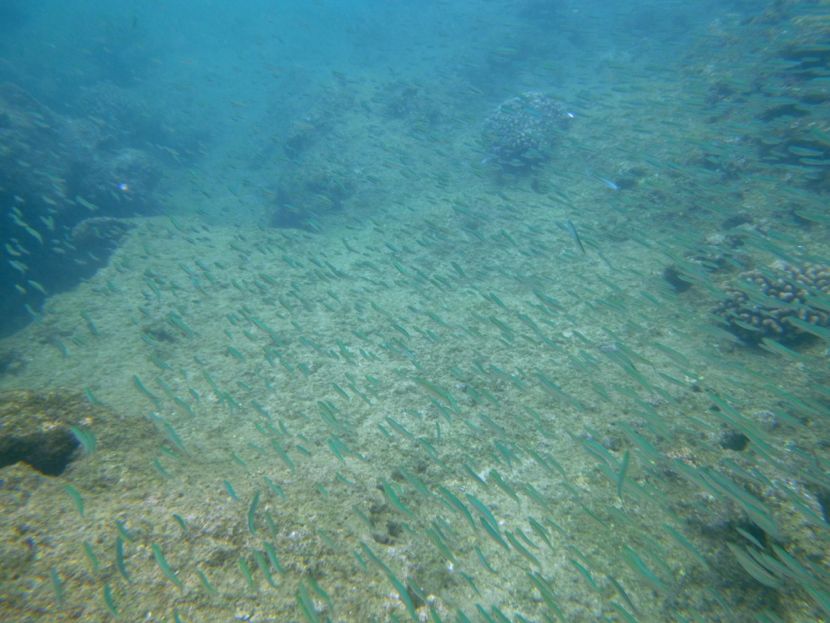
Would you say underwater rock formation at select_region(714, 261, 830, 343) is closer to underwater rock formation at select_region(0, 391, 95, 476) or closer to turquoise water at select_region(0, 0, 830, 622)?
turquoise water at select_region(0, 0, 830, 622)

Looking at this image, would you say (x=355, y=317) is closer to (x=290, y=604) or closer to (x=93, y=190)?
(x=290, y=604)

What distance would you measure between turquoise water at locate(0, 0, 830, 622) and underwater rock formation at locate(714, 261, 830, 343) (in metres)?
0.06

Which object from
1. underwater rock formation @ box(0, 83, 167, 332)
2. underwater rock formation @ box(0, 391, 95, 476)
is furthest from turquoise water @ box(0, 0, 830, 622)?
underwater rock formation @ box(0, 83, 167, 332)

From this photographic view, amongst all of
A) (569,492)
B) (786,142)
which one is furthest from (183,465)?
(786,142)

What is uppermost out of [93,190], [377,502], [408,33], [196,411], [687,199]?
[408,33]

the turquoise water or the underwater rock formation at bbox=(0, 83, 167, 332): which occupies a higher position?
the turquoise water

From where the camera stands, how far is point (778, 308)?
6.64 metres

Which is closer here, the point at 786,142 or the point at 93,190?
the point at 786,142

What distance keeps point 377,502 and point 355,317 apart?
513cm

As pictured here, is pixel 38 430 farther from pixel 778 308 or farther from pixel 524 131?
pixel 524 131

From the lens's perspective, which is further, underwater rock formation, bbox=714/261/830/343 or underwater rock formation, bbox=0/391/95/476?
underwater rock formation, bbox=714/261/830/343

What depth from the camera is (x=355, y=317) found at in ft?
29.9

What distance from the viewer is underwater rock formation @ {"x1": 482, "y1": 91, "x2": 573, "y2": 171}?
14.8 meters

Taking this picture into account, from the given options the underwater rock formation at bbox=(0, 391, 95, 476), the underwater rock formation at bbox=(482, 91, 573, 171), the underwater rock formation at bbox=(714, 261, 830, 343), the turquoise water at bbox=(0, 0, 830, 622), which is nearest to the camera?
the turquoise water at bbox=(0, 0, 830, 622)
